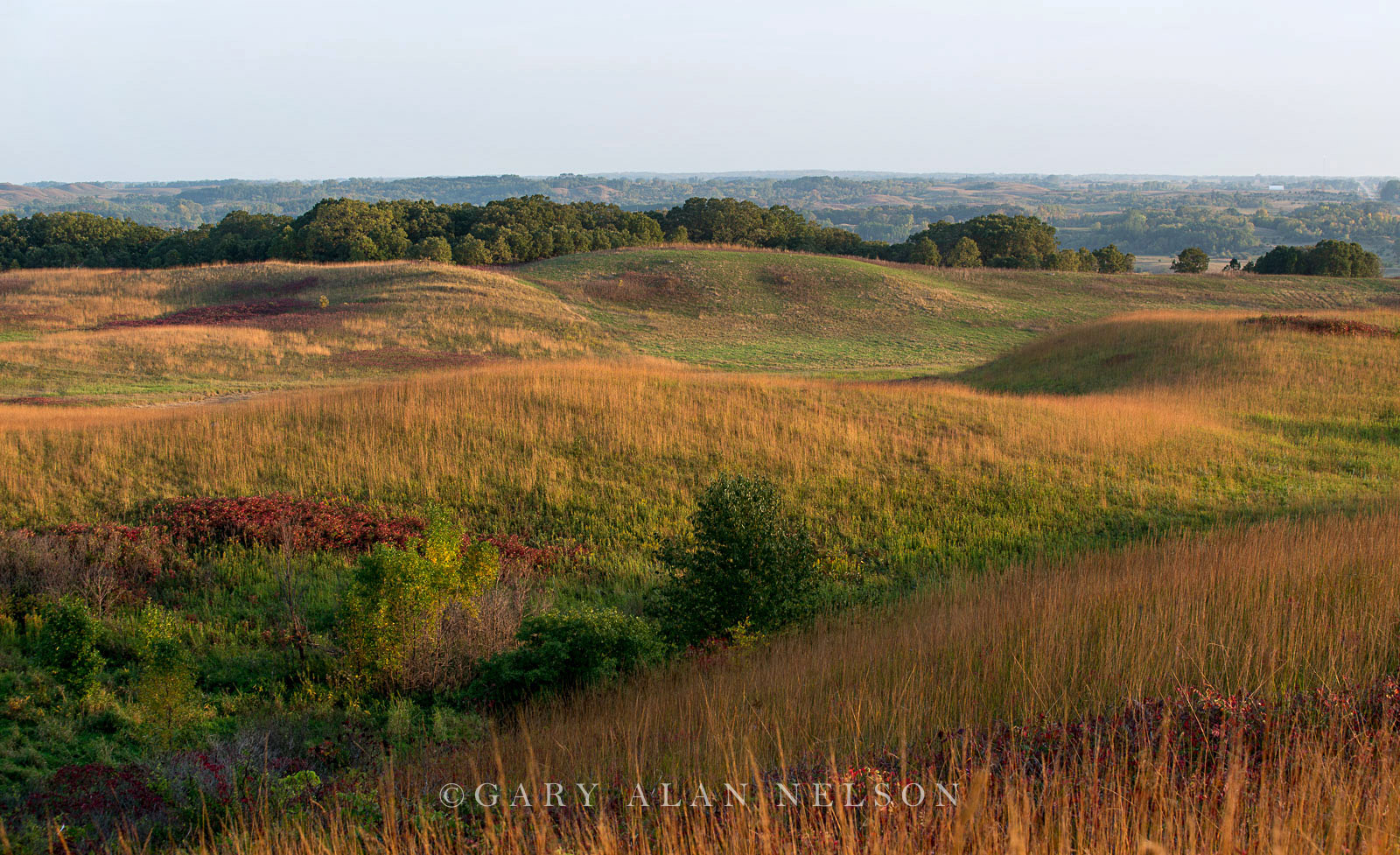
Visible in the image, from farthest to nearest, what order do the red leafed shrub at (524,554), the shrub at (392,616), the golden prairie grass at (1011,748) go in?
the red leafed shrub at (524,554)
the shrub at (392,616)
the golden prairie grass at (1011,748)

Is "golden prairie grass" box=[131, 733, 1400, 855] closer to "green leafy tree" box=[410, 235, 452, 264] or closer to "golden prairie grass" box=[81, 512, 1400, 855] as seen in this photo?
"golden prairie grass" box=[81, 512, 1400, 855]

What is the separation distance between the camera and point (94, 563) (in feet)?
29.3

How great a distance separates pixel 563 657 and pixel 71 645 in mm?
4045

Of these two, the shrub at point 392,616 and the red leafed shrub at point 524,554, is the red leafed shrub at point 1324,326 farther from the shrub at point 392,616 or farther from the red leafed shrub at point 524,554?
the shrub at point 392,616

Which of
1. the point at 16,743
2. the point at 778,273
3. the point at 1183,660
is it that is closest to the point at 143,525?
the point at 16,743

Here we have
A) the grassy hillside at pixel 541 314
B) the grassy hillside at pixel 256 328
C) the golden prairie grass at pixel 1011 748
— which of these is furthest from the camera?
the grassy hillside at pixel 541 314

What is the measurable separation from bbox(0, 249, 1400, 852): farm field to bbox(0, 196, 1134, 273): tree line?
34.5 metres

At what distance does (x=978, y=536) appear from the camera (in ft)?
35.6

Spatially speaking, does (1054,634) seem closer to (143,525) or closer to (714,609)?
(714,609)

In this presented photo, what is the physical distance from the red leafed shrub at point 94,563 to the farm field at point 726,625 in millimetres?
41

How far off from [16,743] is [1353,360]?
89.0ft

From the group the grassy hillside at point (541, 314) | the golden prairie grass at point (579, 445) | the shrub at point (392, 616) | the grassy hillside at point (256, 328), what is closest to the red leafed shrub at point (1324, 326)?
the grassy hillside at point (541, 314)

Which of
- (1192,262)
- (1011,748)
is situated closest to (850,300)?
(1192,262)

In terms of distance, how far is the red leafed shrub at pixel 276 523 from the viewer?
9.98 meters
